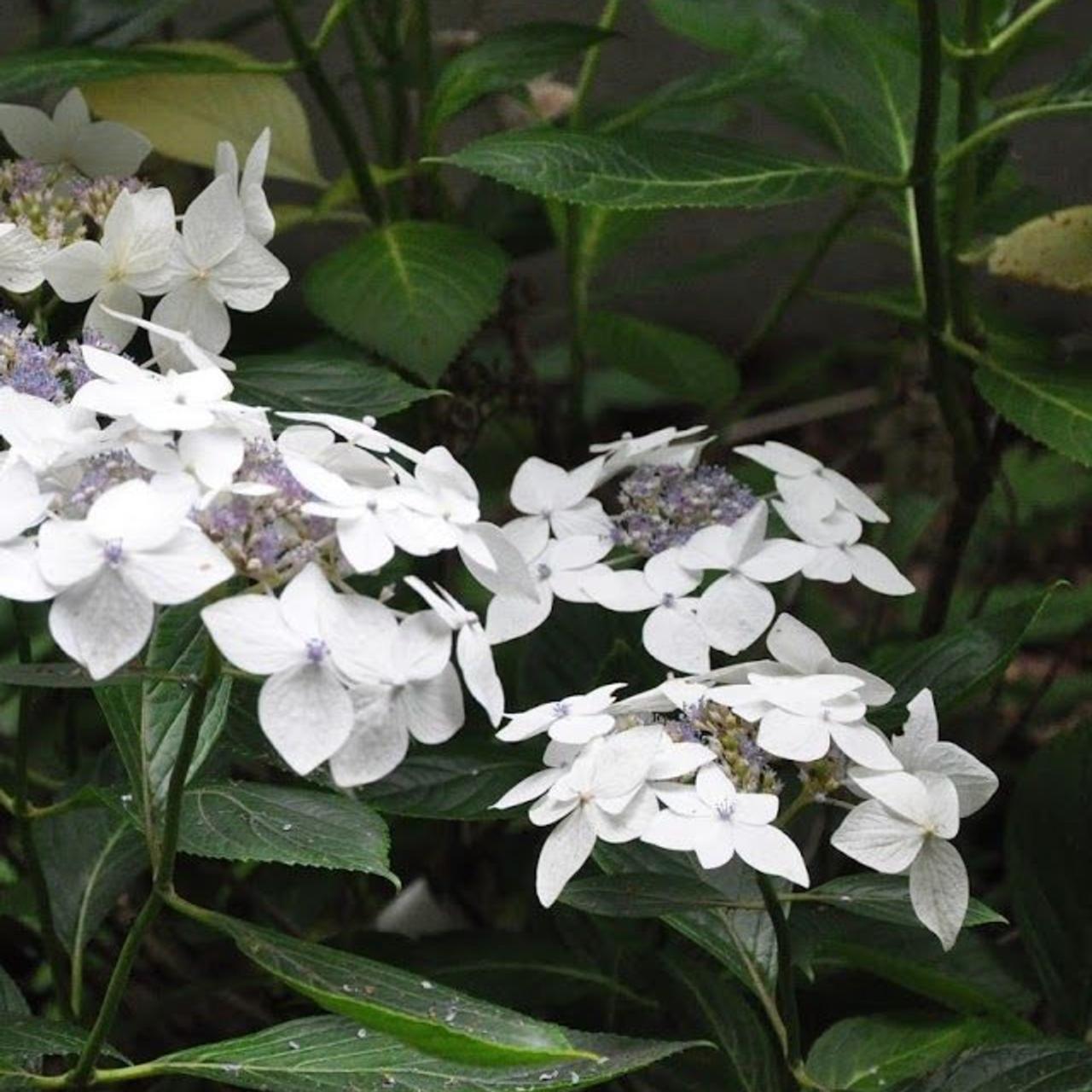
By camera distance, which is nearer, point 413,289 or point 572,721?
point 572,721

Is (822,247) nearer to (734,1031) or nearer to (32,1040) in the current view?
(734,1031)

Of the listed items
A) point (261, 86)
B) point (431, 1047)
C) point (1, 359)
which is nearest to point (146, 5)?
point (261, 86)

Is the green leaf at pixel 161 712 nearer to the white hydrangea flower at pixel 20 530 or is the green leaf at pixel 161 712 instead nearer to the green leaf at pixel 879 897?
the white hydrangea flower at pixel 20 530

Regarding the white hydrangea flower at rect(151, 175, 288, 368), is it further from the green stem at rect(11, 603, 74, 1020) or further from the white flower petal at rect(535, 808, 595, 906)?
the white flower petal at rect(535, 808, 595, 906)

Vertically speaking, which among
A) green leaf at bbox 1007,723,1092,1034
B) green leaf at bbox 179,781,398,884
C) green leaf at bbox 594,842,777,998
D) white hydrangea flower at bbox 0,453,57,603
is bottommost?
green leaf at bbox 1007,723,1092,1034

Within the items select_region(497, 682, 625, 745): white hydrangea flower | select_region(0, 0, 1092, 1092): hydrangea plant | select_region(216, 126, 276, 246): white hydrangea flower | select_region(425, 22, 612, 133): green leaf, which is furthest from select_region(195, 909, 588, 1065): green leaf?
select_region(425, 22, 612, 133): green leaf

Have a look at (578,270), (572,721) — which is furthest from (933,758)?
(578,270)

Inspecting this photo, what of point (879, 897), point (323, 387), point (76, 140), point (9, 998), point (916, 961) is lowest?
point (916, 961)
